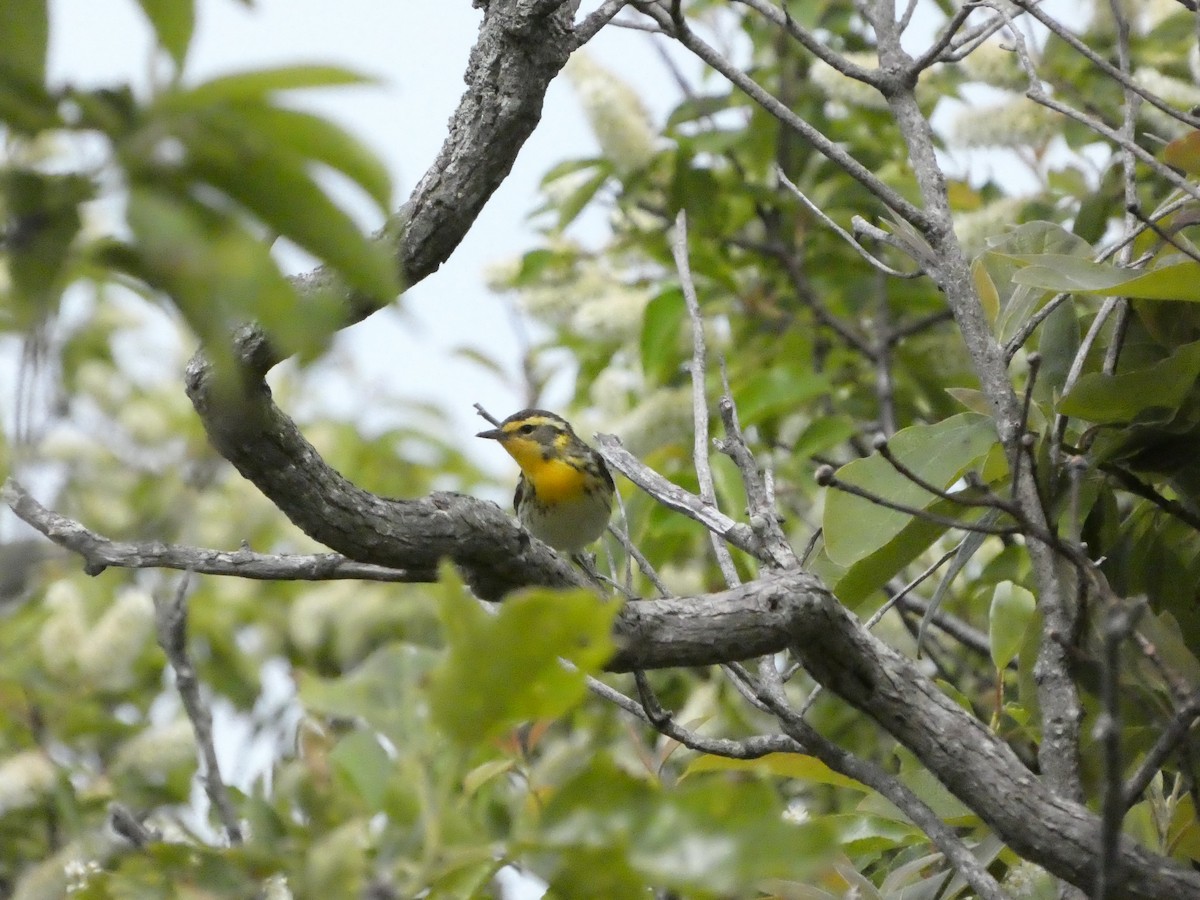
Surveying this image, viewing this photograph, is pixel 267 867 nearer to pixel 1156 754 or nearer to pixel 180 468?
pixel 1156 754

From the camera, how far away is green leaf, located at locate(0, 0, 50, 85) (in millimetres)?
773

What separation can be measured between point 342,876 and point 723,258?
3756mm

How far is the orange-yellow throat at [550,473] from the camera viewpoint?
5.05 m

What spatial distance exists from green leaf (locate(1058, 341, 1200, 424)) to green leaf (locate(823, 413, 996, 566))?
148mm

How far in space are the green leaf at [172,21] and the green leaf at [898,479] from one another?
143 centimetres

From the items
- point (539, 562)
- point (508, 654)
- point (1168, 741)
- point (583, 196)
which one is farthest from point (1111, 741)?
point (583, 196)

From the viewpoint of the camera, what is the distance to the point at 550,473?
16.6 ft

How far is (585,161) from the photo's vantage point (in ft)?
15.2

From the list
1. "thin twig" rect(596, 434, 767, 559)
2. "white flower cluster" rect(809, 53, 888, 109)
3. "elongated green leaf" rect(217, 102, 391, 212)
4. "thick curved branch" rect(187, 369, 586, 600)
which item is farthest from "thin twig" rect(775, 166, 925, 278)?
"white flower cluster" rect(809, 53, 888, 109)

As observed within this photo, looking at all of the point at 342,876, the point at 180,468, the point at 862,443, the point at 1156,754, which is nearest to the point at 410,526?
the point at 342,876

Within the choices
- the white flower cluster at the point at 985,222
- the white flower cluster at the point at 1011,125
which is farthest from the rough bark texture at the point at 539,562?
the white flower cluster at the point at 1011,125

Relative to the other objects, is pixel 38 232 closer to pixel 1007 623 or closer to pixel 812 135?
pixel 812 135

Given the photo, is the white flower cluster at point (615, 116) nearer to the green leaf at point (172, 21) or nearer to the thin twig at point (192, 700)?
the thin twig at point (192, 700)

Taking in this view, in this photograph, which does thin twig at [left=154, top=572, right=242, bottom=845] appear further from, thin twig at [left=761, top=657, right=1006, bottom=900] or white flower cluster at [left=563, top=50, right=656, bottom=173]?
white flower cluster at [left=563, top=50, right=656, bottom=173]
